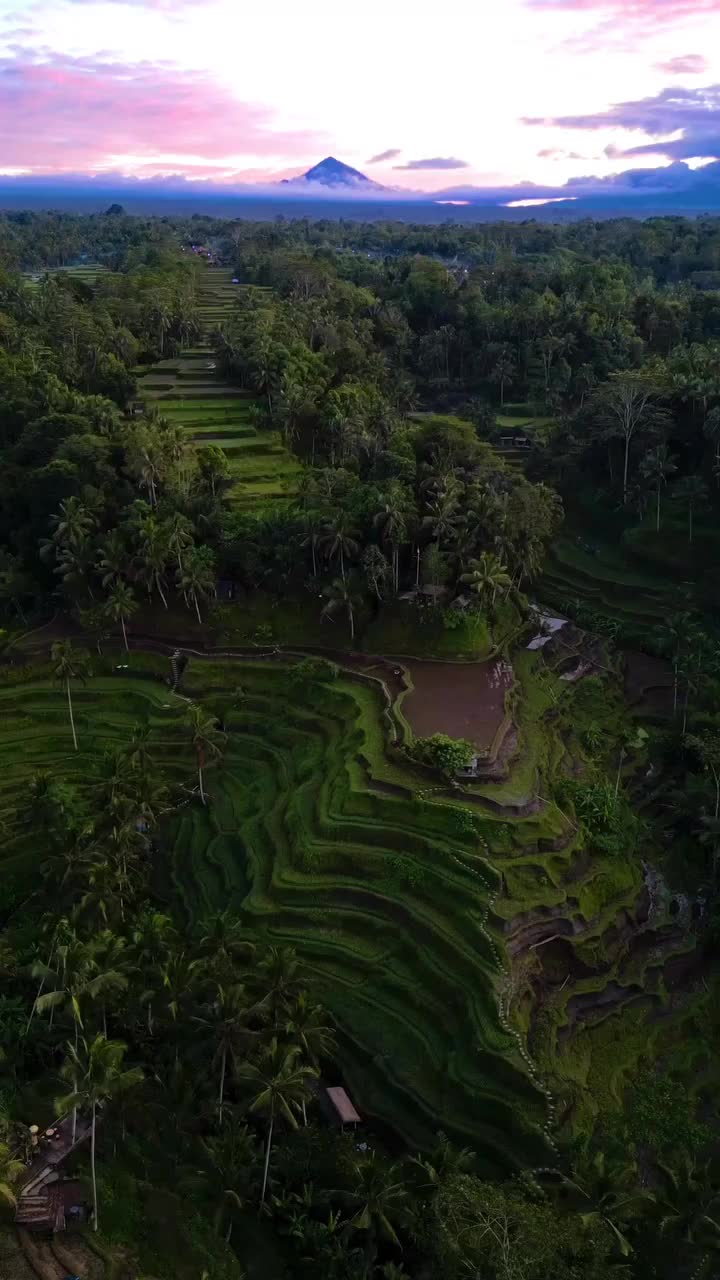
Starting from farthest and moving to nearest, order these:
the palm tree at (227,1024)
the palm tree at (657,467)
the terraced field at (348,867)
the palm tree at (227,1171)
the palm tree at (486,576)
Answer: the palm tree at (657,467)
the palm tree at (486,576)
the terraced field at (348,867)
the palm tree at (227,1024)
the palm tree at (227,1171)

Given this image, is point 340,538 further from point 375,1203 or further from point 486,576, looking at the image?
point 375,1203

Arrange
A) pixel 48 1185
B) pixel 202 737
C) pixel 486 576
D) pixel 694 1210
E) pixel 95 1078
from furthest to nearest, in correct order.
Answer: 1. pixel 486 576
2. pixel 202 737
3. pixel 48 1185
4. pixel 95 1078
5. pixel 694 1210

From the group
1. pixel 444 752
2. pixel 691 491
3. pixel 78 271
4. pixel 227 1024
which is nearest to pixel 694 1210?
pixel 227 1024

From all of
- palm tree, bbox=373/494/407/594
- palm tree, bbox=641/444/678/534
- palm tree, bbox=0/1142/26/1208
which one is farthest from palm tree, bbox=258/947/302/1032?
palm tree, bbox=641/444/678/534

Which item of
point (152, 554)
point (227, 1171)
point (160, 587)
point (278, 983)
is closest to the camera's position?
point (227, 1171)

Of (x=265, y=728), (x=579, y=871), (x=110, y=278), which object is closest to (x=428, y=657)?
(x=265, y=728)

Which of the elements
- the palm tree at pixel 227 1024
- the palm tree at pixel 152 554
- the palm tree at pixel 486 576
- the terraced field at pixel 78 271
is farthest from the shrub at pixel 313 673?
the terraced field at pixel 78 271

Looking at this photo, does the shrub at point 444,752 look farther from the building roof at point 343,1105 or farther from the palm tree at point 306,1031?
the building roof at point 343,1105
